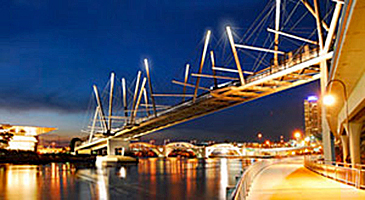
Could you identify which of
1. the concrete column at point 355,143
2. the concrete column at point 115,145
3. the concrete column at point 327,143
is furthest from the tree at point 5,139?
the concrete column at point 355,143

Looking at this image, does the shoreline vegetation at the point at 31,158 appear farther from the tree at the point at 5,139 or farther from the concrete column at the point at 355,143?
the concrete column at the point at 355,143

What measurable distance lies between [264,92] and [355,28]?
1299 inches

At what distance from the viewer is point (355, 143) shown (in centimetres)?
2264

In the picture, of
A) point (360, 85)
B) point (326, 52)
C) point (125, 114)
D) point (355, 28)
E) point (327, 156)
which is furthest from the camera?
point (125, 114)

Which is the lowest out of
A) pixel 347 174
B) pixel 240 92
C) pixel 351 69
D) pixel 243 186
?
pixel 347 174

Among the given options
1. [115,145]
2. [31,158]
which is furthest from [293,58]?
[31,158]

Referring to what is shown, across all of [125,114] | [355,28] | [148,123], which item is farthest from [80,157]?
[355,28]

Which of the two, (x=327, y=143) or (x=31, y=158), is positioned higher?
(x=327, y=143)

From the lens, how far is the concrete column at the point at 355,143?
2255cm

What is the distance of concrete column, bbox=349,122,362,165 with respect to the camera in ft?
74.0

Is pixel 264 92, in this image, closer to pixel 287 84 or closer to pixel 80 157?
pixel 287 84

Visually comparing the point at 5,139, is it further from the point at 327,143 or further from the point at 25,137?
the point at 327,143

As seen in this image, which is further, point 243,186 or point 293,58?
point 293,58

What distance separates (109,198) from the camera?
23.7 metres
